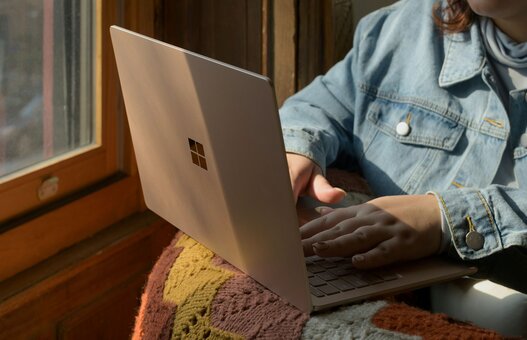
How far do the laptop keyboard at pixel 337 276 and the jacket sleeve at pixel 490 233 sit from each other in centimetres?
13

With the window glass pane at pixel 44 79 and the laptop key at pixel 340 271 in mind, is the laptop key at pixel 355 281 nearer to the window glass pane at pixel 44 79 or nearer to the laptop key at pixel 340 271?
the laptop key at pixel 340 271

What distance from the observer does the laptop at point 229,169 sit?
0.88 metres

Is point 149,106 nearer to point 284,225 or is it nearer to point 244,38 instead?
point 284,225

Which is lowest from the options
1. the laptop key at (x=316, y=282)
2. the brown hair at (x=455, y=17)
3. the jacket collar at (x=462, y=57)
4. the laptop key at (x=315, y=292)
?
the laptop key at (x=316, y=282)

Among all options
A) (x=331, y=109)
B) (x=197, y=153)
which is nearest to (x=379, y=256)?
(x=197, y=153)

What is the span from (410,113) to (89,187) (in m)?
0.73

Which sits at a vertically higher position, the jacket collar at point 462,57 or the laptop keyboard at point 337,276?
the jacket collar at point 462,57

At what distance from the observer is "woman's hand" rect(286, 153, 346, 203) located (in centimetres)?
124

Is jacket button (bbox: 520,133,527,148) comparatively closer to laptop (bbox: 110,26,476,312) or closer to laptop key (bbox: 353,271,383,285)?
laptop (bbox: 110,26,476,312)

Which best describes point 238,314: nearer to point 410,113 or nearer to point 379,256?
point 379,256

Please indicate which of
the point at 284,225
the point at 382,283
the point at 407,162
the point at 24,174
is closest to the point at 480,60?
the point at 407,162

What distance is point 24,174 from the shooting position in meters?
1.61

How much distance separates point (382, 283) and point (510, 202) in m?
0.26

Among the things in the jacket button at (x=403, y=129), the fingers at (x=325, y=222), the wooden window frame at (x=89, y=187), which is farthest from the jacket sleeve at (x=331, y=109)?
the wooden window frame at (x=89, y=187)
